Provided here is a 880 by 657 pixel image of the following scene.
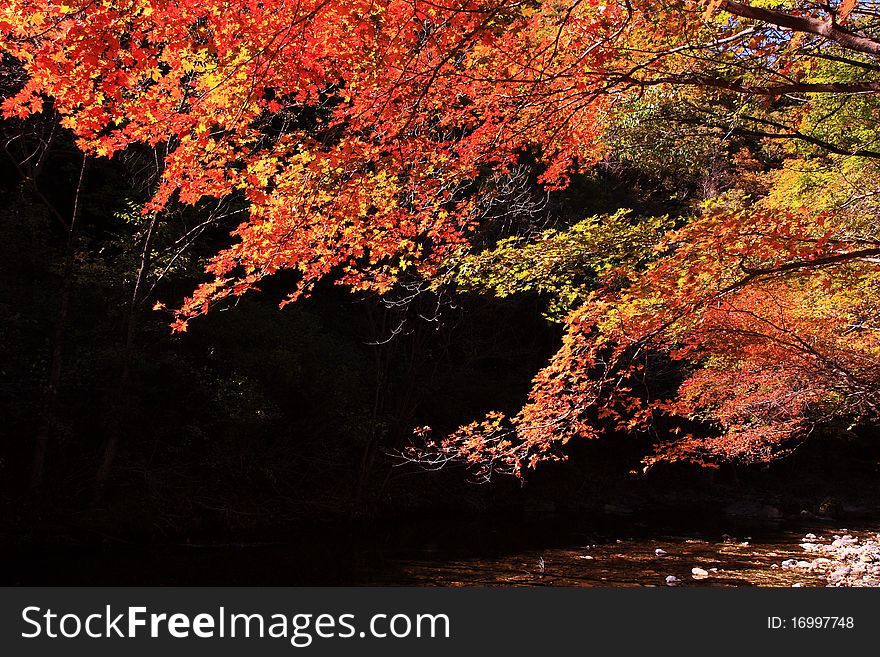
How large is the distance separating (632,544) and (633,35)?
975cm

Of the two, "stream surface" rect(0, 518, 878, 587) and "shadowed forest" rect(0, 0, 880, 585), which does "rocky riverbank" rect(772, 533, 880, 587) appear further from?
"shadowed forest" rect(0, 0, 880, 585)

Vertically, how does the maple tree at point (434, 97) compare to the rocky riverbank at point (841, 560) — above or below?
above

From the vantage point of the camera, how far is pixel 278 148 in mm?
4410

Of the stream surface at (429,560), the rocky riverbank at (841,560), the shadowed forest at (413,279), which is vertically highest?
the shadowed forest at (413,279)

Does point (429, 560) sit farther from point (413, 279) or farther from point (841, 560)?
point (413, 279)

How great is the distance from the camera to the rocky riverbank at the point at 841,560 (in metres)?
8.91

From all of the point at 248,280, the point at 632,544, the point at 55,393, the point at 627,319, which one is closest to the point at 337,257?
the point at 248,280

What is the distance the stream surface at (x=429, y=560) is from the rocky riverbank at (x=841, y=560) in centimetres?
22

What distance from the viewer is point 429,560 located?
33.6ft

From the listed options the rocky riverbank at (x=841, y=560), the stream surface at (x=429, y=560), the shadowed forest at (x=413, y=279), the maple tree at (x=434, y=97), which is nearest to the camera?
the maple tree at (x=434, y=97)

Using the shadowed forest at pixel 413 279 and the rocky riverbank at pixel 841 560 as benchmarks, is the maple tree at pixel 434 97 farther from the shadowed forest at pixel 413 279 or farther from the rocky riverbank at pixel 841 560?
the rocky riverbank at pixel 841 560

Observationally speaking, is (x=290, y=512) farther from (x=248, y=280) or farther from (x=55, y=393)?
(x=248, y=280)

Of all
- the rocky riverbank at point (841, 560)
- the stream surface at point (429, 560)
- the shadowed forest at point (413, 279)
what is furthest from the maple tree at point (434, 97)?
the rocky riverbank at point (841, 560)

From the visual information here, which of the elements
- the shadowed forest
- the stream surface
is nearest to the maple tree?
the shadowed forest
